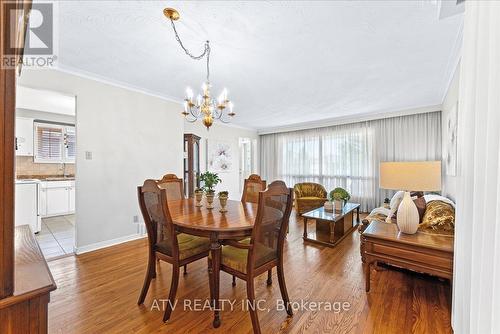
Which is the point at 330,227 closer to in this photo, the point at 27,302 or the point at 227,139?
the point at 27,302

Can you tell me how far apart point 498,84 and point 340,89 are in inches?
106

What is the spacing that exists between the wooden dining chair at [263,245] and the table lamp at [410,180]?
108cm

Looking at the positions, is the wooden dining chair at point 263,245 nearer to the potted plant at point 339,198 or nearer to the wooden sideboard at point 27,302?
the wooden sideboard at point 27,302

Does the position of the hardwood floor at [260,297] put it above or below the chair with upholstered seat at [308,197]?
below

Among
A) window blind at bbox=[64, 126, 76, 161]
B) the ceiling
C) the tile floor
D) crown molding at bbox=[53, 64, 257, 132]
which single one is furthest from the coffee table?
window blind at bbox=[64, 126, 76, 161]

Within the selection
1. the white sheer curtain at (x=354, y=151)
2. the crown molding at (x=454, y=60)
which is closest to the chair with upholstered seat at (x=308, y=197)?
the white sheer curtain at (x=354, y=151)

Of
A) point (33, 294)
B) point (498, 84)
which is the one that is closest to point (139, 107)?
point (33, 294)

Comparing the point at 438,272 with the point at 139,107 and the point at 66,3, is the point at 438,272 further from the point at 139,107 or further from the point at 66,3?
the point at 139,107

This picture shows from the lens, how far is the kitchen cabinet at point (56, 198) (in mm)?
4648

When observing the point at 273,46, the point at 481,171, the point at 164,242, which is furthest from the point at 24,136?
the point at 481,171

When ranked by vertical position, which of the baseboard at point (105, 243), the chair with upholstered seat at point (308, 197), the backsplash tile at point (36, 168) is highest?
the backsplash tile at point (36, 168)

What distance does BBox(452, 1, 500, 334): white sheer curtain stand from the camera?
0.96 m

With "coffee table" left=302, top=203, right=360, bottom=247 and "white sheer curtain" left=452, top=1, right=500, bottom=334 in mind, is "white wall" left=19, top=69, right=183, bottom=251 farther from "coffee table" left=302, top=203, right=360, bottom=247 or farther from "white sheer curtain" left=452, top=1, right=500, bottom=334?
"white sheer curtain" left=452, top=1, right=500, bottom=334

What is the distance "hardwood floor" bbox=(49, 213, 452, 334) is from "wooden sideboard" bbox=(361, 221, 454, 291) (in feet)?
1.02
